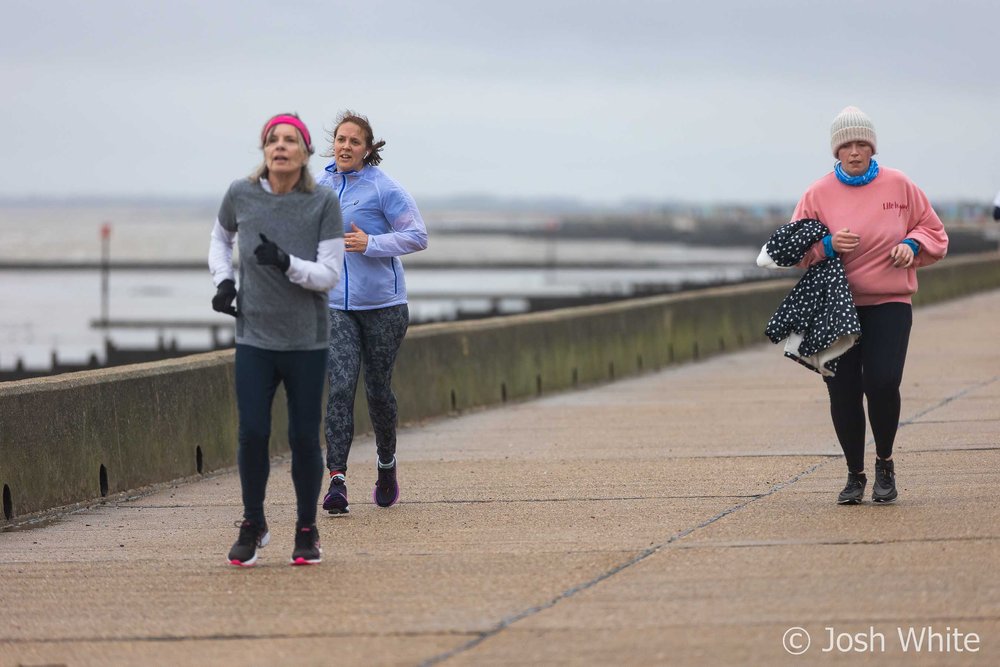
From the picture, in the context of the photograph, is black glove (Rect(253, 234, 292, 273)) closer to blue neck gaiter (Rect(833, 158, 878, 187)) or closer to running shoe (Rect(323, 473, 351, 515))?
running shoe (Rect(323, 473, 351, 515))

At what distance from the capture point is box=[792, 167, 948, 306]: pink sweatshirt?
8695mm

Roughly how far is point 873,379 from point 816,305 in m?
0.44

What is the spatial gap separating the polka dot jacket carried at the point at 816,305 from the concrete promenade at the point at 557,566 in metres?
0.77

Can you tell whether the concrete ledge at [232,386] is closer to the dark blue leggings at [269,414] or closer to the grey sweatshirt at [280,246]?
the dark blue leggings at [269,414]

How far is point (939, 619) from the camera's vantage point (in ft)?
20.7

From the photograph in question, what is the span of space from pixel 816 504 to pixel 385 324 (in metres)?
2.32

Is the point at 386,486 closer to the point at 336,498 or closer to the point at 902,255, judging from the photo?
the point at 336,498

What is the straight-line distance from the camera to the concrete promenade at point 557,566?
6.21 metres

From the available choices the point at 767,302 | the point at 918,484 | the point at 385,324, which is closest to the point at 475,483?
the point at 385,324

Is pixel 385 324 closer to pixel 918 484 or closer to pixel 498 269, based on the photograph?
pixel 918 484

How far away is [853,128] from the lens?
8656mm

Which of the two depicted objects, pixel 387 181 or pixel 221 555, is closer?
pixel 221 555

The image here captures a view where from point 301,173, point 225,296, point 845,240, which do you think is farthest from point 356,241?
point 845,240

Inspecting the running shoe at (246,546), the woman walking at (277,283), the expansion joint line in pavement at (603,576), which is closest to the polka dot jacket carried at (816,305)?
the expansion joint line in pavement at (603,576)
